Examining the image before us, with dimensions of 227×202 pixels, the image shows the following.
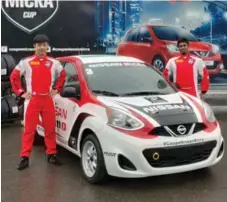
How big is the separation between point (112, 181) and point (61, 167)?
39.0 inches

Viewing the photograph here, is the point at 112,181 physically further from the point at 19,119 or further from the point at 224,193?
the point at 19,119

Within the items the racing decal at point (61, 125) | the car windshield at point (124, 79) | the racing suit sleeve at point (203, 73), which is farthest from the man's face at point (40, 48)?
the racing suit sleeve at point (203, 73)

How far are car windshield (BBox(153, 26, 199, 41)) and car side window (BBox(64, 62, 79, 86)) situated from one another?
4652 mm

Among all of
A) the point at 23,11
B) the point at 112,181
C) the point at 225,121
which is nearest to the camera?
the point at 112,181

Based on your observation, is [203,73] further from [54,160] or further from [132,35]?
[132,35]

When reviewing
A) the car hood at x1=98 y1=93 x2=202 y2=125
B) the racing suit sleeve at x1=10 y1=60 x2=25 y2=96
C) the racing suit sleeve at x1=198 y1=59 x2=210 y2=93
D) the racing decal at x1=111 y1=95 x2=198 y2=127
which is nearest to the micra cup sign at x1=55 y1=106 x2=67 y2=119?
the racing suit sleeve at x1=10 y1=60 x2=25 y2=96

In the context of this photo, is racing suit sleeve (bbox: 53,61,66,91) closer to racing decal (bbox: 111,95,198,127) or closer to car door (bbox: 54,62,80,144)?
car door (bbox: 54,62,80,144)

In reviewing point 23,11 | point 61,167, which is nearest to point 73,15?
point 23,11

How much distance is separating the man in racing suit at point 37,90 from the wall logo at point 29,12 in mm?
4854

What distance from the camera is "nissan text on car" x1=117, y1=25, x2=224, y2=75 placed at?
10.2 m

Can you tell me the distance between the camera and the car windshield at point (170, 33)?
406 inches

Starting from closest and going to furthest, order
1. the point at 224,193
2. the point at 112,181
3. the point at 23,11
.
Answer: the point at 224,193
the point at 112,181
the point at 23,11

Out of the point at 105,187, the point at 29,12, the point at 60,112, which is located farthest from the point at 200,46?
the point at 105,187

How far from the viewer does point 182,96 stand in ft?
17.6
